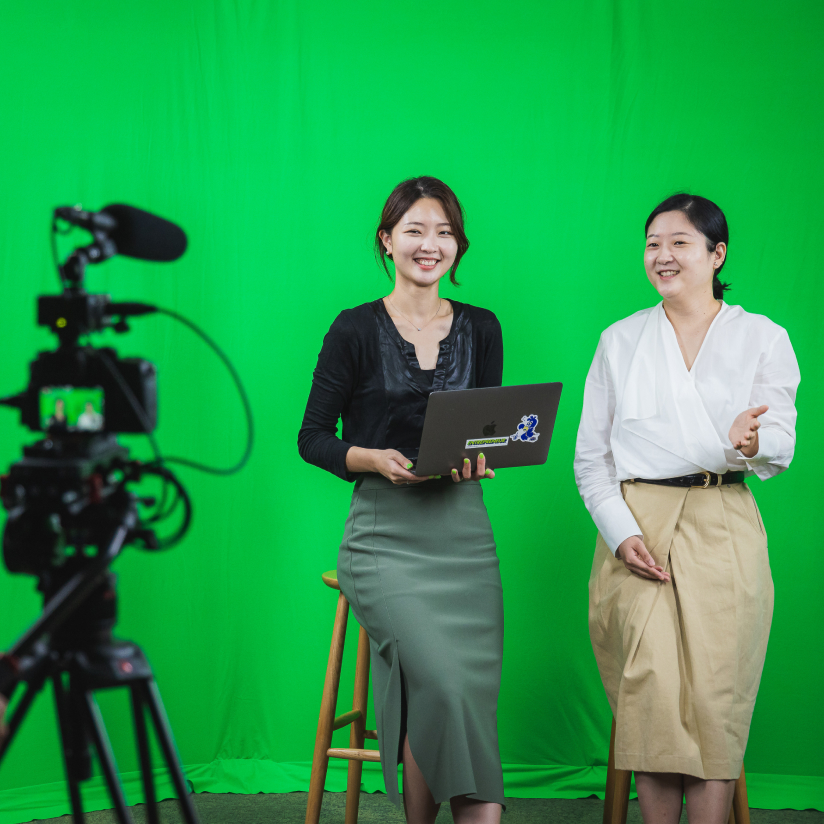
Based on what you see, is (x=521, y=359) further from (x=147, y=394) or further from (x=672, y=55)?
(x=147, y=394)

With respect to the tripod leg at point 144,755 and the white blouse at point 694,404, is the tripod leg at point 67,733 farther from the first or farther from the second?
the white blouse at point 694,404

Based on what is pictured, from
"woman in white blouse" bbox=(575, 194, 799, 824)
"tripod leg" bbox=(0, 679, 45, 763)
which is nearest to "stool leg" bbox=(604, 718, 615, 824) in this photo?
"woman in white blouse" bbox=(575, 194, 799, 824)

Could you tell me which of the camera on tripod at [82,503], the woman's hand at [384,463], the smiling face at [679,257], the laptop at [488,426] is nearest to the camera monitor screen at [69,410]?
the camera on tripod at [82,503]

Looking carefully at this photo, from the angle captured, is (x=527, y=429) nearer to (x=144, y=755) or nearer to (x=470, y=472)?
(x=470, y=472)

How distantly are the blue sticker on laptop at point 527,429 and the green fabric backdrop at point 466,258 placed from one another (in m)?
0.85

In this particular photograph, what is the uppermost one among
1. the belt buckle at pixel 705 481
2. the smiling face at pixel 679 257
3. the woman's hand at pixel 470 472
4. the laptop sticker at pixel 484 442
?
the smiling face at pixel 679 257

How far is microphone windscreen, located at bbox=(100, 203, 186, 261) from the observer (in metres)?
1.04

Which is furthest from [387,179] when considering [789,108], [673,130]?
[789,108]

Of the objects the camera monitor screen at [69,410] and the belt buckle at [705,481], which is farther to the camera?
the belt buckle at [705,481]

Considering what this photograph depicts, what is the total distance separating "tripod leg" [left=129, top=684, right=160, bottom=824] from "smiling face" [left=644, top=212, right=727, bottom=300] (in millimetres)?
1456

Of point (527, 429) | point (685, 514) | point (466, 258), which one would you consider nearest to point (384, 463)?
point (527, 429)

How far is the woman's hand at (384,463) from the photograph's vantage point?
1.68 meters

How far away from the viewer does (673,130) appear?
2.46 m

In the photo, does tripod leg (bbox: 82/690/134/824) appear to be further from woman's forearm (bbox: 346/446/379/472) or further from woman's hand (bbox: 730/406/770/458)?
woman's hand (bbox: 730/406/770/458)
